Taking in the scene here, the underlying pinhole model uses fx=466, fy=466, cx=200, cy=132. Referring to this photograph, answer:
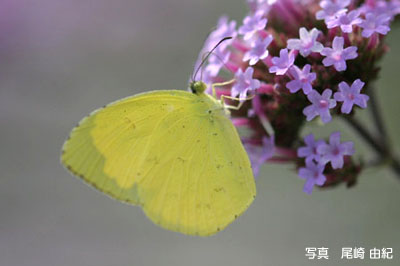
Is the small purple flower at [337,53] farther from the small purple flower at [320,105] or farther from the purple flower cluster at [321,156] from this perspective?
the purple flower cluster at [321,156]

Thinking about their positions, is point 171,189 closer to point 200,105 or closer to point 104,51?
point 200,105

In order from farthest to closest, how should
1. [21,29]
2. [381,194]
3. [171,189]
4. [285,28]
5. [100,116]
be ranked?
[21,29] → [381,194] → [285,28] → [171,189] → [100,116]

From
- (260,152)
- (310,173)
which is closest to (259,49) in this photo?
(260,152)

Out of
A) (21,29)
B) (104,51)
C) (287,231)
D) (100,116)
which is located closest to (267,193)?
(287,231)

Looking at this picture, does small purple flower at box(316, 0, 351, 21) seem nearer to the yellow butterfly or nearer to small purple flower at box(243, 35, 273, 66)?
small purple flower at box(243, 35, 273, 66)

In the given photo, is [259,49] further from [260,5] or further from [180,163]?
[180,163]

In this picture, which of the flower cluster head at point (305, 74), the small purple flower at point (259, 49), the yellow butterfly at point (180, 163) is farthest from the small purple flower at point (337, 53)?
the yellow butterfly at point (180, 163)
